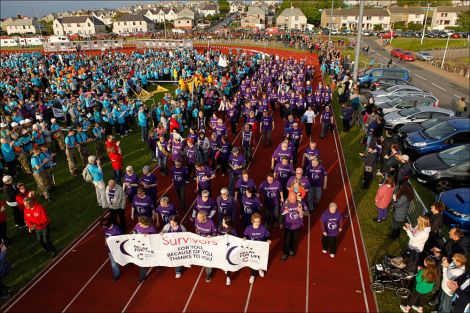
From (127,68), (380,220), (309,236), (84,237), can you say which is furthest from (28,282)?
(127,68)

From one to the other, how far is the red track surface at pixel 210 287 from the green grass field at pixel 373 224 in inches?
10.6

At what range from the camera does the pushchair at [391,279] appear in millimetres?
7199

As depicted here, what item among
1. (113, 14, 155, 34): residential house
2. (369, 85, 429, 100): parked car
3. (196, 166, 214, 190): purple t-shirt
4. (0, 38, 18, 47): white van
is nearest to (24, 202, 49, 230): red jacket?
Result: (196, 166, 214, 190): purple t-shirt

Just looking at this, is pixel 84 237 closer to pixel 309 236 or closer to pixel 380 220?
pixel 309 236

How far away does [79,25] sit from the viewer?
114250 millimetres

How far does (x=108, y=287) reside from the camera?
308 inches

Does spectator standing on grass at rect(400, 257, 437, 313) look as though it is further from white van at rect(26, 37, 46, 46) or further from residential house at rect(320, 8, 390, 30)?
residential house at rect(320, 8, 390, 30)

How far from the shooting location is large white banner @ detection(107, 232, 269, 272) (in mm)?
7395

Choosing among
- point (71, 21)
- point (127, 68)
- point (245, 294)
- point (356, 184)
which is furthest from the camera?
point (71, 21)

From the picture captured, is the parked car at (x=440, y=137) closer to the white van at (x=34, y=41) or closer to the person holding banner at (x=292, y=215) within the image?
the person holding banner at (x=292, y=215)

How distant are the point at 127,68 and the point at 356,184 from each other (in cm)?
2529

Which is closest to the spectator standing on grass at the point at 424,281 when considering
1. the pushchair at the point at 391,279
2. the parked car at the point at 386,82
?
the pushchair at the point at 391,279

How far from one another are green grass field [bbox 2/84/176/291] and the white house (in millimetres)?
112746

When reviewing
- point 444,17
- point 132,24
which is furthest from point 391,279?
point 132,24
